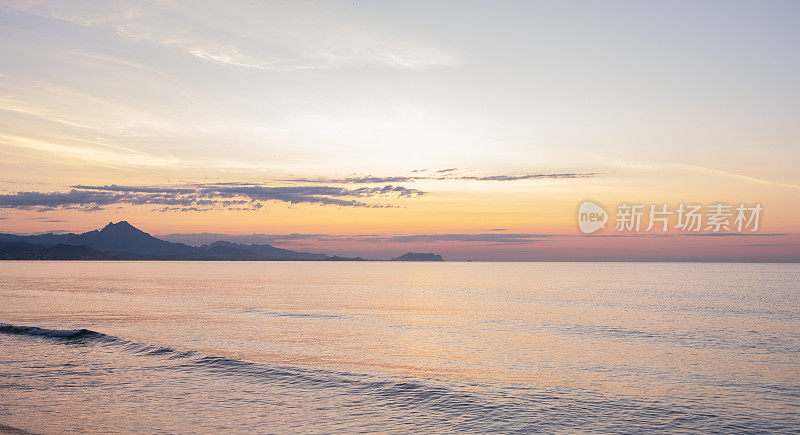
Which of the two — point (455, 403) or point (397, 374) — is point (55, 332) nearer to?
point (397, 374)

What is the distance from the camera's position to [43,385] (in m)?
26.8

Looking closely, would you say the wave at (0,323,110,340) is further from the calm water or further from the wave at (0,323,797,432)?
the wave at (0,323,797,432)

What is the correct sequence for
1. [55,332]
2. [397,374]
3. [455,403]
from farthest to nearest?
[55,332]
[397,374]
[455,403]

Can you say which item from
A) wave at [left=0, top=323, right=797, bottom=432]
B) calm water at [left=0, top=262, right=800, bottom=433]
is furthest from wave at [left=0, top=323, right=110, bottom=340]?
wave at [left=0, top=323, right=797, bottom=432]

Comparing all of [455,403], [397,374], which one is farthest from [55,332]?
[455,403]

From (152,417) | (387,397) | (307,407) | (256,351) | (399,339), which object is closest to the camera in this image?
(152,417)

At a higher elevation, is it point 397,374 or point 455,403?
point 455,403

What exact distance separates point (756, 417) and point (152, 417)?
86.4 feet

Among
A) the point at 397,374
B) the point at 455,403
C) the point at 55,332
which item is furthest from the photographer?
the point at 55,332

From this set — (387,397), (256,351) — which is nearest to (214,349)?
(256,351)

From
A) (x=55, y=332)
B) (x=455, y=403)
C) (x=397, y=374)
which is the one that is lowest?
(x=55, y=332)

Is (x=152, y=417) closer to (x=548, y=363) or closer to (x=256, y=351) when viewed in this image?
(x=256, y=351)

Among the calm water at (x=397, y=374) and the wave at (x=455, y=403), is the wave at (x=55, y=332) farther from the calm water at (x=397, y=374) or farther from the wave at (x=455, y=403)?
the wave at (x=455, y=403)

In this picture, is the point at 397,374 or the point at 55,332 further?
the point at 55,332
